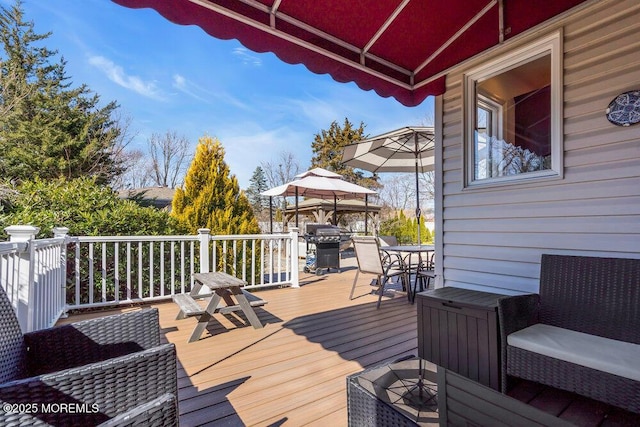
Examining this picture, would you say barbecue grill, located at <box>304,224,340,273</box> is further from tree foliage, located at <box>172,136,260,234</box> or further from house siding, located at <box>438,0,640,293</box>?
house siding, located at <box>438,0,640,293</box>

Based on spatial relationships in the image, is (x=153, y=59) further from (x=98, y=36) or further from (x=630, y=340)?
(x=630, y=340)

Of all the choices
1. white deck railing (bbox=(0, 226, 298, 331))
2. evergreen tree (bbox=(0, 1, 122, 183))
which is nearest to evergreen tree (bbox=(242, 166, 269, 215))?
evergreen tree (bbox=(0, 1, 122, 183))

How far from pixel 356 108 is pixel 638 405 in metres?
21.0

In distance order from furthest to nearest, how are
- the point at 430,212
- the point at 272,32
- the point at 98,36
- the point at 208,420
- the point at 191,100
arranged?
the point at 430,212, the point at 191,100, the point at 98,36, the point at 272,32, the point at 208,420

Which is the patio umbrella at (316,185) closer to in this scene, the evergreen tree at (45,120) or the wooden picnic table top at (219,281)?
the wooden picnic table top at (219,281)

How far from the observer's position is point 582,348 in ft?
5.81

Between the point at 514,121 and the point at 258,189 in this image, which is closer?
the point at 514,121

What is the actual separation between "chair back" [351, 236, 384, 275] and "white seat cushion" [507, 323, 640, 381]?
89.0 inches

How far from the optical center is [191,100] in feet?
67.4

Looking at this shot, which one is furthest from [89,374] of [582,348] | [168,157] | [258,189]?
[258,189]

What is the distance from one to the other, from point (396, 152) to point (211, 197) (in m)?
3.67

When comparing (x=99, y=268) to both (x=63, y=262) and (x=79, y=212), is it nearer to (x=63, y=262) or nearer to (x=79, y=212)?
(x=63, y=262)

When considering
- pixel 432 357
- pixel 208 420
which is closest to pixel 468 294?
pixel 432 357

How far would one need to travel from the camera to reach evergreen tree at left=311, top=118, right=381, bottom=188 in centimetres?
1999
